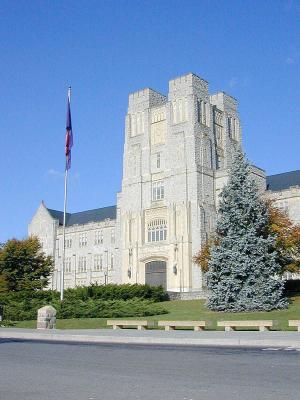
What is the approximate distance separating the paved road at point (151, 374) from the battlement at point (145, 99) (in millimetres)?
54370

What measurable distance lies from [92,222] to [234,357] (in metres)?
69.2

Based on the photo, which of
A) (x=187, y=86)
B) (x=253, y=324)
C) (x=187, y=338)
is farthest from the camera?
(x=187, y=86)

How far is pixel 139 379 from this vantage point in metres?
9.34

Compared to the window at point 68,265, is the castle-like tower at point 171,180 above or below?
above

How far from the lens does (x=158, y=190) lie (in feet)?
208

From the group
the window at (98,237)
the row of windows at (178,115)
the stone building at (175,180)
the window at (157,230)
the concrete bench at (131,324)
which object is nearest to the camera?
the concrete bench at (131,324)

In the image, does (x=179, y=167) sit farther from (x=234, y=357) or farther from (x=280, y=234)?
(x=234, y=357)

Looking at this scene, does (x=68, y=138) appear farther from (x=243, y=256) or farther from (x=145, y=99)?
(x=145, y=99)

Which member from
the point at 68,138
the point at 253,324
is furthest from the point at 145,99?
the point at 253,324

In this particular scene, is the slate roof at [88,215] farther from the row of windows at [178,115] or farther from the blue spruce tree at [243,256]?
the blue spruce tree at [243,256]

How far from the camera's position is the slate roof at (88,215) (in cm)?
8632

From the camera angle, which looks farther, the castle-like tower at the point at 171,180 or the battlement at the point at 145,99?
the battlement at the point at 145,99

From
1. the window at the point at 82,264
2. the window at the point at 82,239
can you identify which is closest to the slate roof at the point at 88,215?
the window at the point at 82,239

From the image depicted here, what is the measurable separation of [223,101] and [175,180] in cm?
1597
